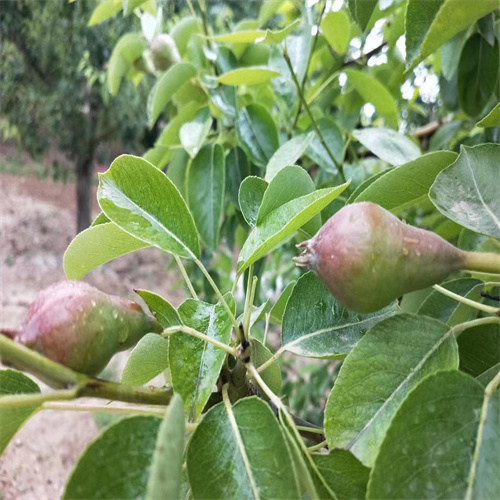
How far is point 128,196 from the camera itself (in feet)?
1.24

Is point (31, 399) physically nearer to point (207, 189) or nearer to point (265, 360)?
point (265, 360)

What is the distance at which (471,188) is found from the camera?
0.36m

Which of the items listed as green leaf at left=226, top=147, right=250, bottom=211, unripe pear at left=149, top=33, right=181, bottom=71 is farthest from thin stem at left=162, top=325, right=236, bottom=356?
unripe pear at left=149, top=33, right=181, bottom=71

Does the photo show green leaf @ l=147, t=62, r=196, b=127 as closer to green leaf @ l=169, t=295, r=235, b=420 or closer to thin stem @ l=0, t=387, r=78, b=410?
green leaf @ l=169, t=295, r=235, b=420

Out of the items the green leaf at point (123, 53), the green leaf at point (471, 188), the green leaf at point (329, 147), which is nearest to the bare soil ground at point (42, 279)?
the green leaf at point (123, 53)

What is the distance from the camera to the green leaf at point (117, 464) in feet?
0.81

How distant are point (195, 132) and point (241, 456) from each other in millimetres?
565

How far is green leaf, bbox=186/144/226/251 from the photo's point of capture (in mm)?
745

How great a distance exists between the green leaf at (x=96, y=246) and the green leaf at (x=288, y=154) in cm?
21

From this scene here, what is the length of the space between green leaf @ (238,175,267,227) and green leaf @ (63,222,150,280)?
0.09 meters

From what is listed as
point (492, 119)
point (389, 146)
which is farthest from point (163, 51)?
point (492, 119)

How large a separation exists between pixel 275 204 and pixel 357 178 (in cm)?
39

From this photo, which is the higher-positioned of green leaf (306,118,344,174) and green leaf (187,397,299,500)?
green leaf (306,118,344,174)

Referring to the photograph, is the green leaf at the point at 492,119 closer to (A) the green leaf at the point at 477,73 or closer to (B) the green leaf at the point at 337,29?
(A) the green leaf at the point at 477,73
